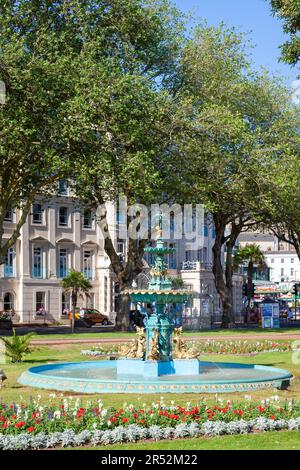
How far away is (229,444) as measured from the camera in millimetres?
14102

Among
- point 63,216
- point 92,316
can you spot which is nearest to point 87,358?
point 92,316

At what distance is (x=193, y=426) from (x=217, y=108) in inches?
1306

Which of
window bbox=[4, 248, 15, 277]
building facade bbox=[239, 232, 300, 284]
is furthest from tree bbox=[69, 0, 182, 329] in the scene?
building facade bbox=[239, 232, 300, 284]

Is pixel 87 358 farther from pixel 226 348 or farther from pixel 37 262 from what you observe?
pixel 37 262

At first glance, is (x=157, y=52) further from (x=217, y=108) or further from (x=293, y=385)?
(x=293, y=385)

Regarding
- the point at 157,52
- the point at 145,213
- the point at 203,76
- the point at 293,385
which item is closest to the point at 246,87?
the point at 203,76

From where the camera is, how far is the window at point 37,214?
70000 millimetres

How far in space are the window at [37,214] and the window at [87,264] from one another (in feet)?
20.0

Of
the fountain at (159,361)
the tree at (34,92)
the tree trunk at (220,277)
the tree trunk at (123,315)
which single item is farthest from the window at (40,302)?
the fountain at (159,361)

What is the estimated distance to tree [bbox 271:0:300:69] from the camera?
26625mm

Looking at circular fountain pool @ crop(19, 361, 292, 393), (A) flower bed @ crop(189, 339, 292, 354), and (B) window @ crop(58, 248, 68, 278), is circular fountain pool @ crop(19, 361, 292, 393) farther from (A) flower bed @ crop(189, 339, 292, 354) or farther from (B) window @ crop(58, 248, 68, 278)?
(B) window @ crop(58, 248, 68, 278)

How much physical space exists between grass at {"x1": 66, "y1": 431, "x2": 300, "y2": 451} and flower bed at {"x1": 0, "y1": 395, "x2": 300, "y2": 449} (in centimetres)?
26

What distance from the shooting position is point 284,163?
50.4m

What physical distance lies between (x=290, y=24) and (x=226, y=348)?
13.8 meters
